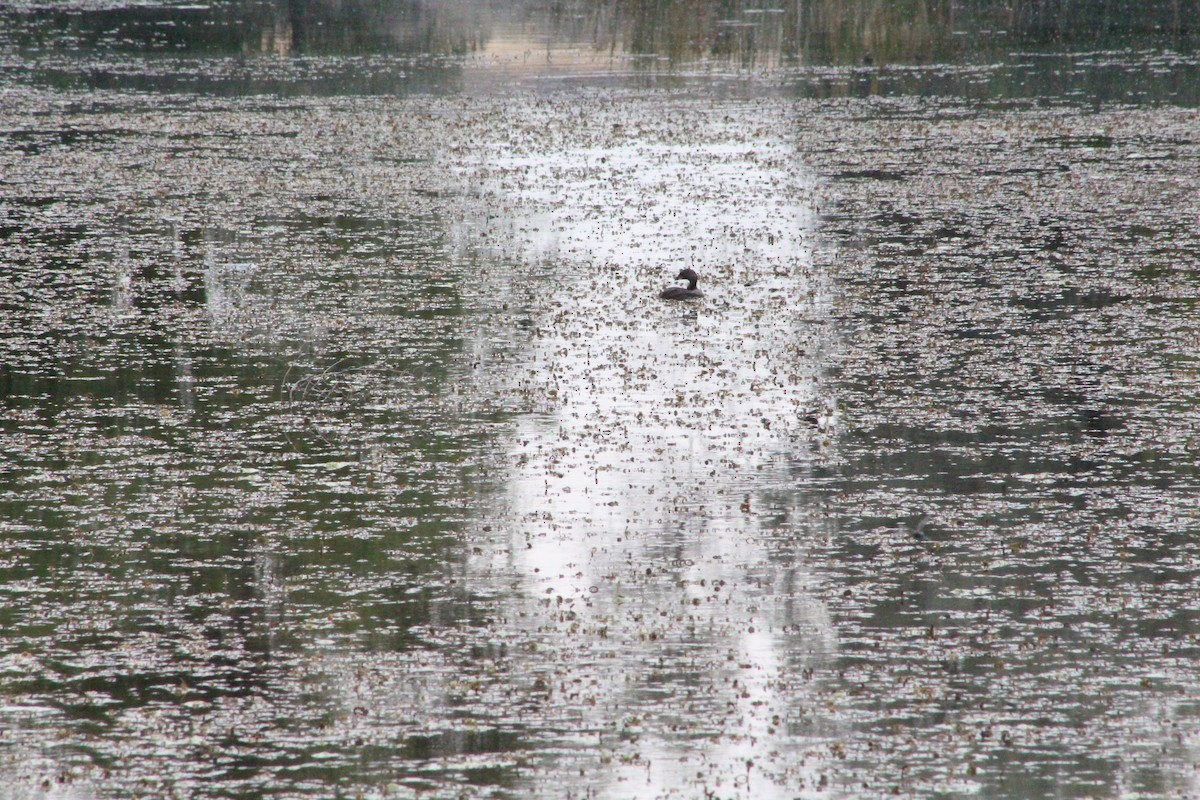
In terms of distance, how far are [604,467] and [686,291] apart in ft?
18.0

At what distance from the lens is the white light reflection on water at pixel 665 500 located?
8484mm

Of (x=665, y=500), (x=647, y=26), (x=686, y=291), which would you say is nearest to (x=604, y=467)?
(x=665, y=500)

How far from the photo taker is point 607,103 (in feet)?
106

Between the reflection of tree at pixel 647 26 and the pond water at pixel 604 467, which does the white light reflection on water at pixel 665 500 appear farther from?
the reflection of tree at pixel 647 26

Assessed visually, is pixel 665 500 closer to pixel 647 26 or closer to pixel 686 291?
pixel 686 291

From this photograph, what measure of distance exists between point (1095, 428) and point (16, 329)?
35.5 ft

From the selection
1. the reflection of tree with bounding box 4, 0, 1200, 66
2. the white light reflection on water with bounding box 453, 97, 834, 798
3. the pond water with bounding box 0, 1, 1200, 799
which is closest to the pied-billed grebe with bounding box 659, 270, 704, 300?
the white light reflection on water with bounding box 453, 97, 834, 798

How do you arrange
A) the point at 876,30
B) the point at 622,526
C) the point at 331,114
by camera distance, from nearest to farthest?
the point at 622,526
the point at 331,114
the point at 876,30

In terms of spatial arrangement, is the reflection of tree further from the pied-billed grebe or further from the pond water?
the pied-billed grebe

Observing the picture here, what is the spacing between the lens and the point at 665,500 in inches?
460

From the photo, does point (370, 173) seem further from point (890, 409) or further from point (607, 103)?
point (890, 409)

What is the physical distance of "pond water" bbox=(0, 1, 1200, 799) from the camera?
8.41 m

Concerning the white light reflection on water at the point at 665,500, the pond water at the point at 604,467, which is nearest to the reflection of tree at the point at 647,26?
the pond water at the point at 604,467

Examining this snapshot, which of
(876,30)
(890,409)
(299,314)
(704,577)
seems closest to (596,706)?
(704,577)
